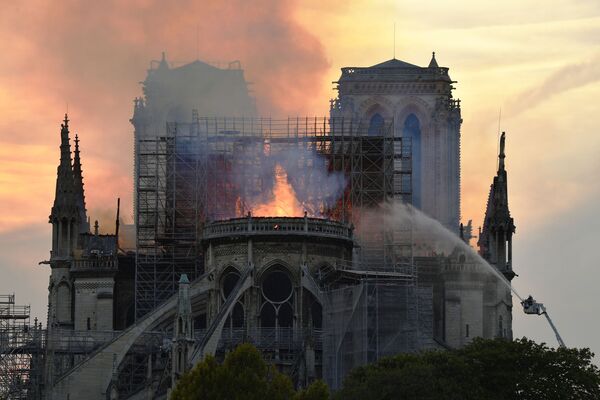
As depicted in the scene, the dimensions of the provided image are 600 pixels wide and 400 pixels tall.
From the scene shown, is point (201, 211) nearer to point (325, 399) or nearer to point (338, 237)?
point (338, 237)

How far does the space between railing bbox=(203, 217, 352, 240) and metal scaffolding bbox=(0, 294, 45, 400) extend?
12901 millimetres

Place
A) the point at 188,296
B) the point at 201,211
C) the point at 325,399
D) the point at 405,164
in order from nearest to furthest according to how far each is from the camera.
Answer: the point at 325,399 → the point at 188,296 → the point at 201,211 → the point at 405,164

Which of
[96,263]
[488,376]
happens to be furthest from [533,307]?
[96,263]

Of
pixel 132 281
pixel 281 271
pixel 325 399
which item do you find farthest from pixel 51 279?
pixel 325 399

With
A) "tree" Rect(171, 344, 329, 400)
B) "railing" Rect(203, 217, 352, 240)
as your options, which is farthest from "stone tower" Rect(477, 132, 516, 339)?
"tree" Rect(171, 344, 329, 400)

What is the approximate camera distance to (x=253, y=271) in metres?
165

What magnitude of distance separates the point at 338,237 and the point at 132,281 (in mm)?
18460

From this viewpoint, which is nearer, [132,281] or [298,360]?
[298,360]

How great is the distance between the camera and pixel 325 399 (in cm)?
13425

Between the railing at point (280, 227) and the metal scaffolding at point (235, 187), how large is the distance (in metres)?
8.12

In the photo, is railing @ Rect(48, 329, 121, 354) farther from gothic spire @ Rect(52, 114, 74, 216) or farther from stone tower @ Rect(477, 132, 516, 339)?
stone tower @ Rect(477, 132, 516, 339)

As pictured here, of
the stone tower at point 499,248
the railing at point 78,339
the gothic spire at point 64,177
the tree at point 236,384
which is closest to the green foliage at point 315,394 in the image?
the tree at point 236,384

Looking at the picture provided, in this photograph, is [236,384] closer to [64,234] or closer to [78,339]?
[78,339]

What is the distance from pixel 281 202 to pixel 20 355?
72.2ft
